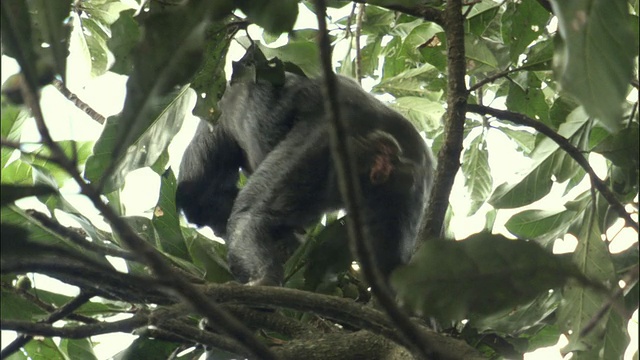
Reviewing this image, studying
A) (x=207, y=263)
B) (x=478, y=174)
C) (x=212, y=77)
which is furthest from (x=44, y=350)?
(x=478, y=174)

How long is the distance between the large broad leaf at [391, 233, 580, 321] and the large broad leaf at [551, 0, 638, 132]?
14 cm

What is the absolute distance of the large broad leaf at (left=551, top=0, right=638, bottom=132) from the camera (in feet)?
2.39

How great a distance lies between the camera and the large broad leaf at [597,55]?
73 cm

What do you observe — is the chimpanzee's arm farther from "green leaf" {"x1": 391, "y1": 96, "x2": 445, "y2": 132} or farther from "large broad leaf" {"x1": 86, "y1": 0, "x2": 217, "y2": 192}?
"large broad leaf" {"x1": 86, "y1": 0, "x2": 217, "y2": 192}

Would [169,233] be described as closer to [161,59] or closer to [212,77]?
[212,77]

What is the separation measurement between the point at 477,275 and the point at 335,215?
137 cm

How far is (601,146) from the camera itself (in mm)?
1199

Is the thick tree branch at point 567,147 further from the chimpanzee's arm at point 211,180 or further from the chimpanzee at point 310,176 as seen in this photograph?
the chimpanzee's arm at point 211,180

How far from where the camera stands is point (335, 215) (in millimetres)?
2125

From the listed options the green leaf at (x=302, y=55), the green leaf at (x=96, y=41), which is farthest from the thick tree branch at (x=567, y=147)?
the green leaf at (x=96, y=41)

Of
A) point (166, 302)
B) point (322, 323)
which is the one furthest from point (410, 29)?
point (166, 302)

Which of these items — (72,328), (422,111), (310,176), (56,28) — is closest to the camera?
(56,28)

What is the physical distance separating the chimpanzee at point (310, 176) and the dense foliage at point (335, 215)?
97 millimetres

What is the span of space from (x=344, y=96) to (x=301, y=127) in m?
0.17
